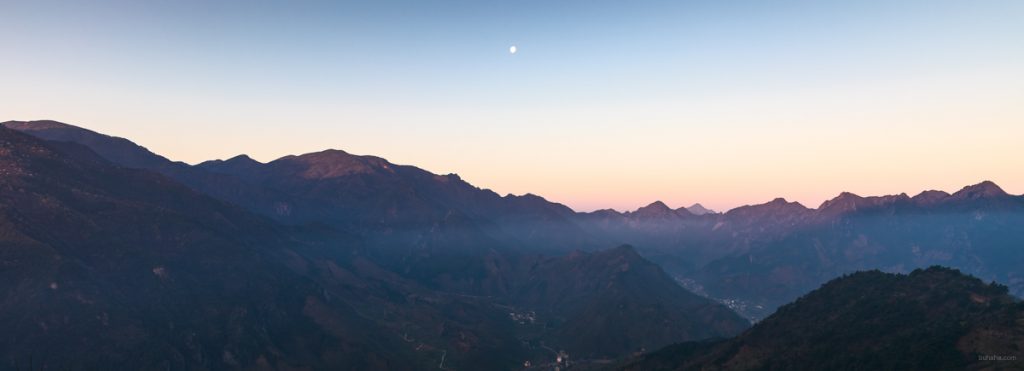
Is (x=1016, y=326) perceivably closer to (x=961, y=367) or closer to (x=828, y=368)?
(x=961, y=367)

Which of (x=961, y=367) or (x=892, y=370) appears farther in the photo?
(x=892, y=370)

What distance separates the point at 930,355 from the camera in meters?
175

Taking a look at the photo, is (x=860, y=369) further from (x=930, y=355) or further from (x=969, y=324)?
(x=969, y=324)

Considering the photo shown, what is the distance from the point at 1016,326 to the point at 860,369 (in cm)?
4015

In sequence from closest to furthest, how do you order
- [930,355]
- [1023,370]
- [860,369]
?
1. [1023,370]
2. [930,355]
3. [860,369]

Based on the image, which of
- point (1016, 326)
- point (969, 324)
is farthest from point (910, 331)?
point (1016, 326)

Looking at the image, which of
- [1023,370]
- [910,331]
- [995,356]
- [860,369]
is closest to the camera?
[1023,370]

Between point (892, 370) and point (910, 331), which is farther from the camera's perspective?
point (910, 331)

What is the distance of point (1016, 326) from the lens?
168m

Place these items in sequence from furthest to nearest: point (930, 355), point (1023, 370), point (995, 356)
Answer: point (930, 355)
point (995, 356)
point (1023, 370)

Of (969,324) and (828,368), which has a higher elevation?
(969,324)

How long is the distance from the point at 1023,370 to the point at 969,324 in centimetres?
4445

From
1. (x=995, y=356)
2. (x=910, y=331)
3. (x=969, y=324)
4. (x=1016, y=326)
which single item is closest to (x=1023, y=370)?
(x=995, y=356)

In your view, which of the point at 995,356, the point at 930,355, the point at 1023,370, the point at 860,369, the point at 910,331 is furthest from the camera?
the point at 910,331
